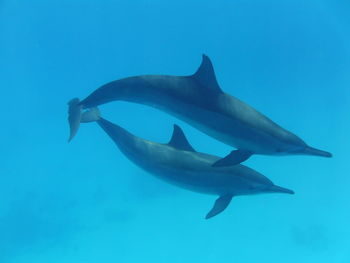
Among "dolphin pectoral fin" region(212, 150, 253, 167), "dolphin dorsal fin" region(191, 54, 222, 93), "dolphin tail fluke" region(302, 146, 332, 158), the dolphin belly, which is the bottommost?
"dolphin tail fluke" region(302, 146, 332, 158)

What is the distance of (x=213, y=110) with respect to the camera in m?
5.47

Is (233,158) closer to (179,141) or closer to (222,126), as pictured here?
(222,126)

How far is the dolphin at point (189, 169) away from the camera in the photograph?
20.8 feet

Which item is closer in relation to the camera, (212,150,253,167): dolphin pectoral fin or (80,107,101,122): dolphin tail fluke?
(212,150,253,167): dolphin pectoral fin

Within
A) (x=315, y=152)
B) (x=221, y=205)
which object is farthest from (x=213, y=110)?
(x=221, y=205)

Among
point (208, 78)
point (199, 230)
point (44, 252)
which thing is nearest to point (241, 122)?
point (208, 78)

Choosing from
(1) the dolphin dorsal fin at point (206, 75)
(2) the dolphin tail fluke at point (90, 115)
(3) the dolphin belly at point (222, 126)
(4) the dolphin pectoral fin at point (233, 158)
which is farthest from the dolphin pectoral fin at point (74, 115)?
(4) the dolphin pectoral fin at point (233, 158)

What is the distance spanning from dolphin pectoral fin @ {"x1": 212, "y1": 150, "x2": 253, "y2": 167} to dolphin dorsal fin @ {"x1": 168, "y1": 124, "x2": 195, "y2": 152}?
3.31 ft

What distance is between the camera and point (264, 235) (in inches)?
490

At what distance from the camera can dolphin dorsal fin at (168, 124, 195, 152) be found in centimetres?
641

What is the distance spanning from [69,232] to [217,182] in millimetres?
8722

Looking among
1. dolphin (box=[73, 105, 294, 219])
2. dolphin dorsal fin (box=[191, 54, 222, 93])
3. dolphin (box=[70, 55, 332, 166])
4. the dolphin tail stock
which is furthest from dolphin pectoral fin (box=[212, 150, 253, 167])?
the dolphin tail stock

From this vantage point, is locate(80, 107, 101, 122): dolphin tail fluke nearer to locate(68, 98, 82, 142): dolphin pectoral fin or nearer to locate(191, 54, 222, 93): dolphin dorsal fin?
locate(68, 98, 82, 142): dolphin pectoral fin

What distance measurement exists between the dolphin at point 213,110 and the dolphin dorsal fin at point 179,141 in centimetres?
71
